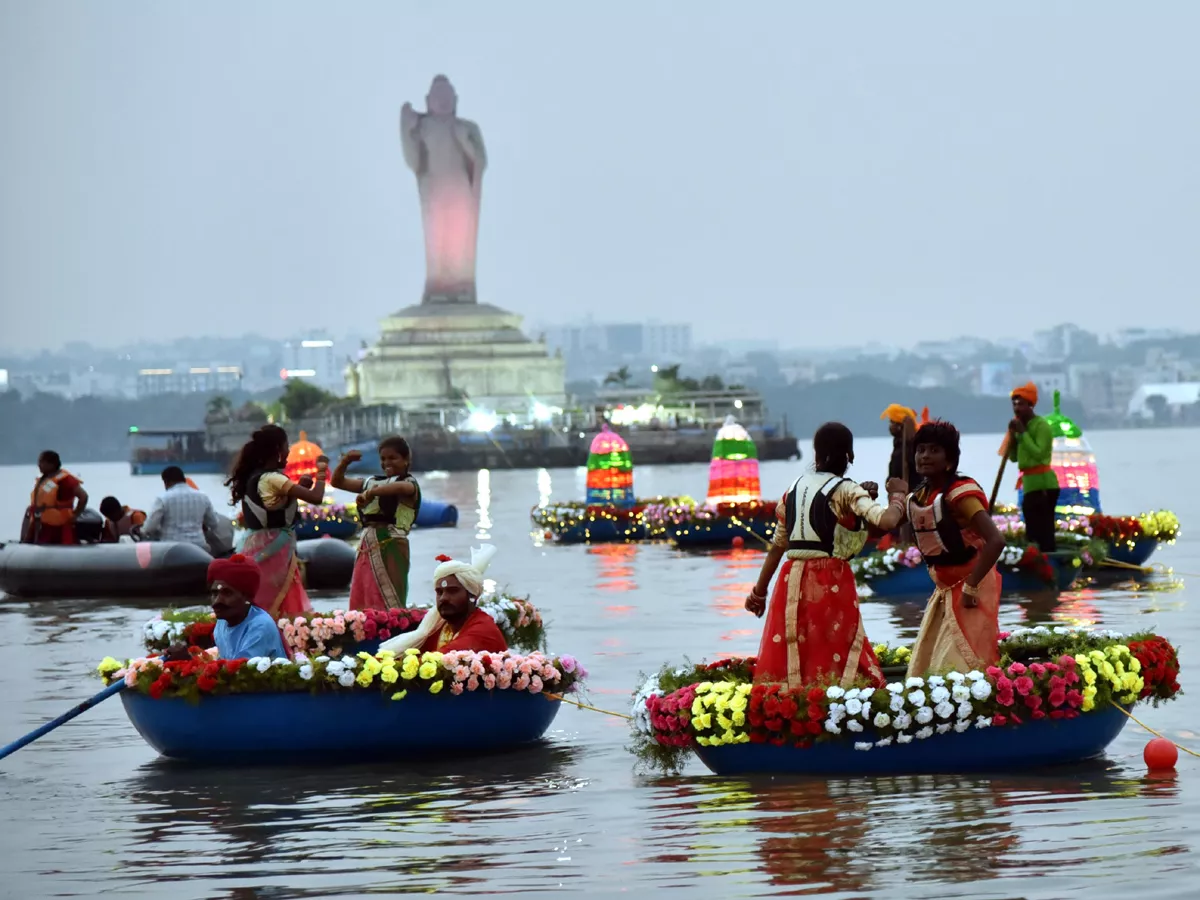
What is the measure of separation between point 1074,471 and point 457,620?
47.0 feet

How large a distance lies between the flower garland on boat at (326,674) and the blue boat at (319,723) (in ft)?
0.22

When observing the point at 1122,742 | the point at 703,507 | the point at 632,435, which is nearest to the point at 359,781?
the point at 1122,742

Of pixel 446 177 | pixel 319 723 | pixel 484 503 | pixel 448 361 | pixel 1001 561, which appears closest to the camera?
pixel 319 723

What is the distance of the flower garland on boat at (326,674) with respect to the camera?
11.5 metres

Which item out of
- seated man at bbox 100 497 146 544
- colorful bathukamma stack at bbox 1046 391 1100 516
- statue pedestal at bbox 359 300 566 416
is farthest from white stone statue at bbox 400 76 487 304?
colorful bathukamma stack at bbox 1046 391 1100 516

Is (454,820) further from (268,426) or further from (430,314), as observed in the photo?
(430,314)

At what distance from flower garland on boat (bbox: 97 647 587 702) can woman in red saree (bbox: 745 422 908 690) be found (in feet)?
5.57

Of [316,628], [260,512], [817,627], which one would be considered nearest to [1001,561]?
[316,628]

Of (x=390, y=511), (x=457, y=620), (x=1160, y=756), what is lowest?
(x=1160, y=756)

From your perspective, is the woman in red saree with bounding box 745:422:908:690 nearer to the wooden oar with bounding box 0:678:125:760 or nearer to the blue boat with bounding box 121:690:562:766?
the blue boat with bounding box 121:690:562:766

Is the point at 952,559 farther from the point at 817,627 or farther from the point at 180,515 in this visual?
the point at 180,515

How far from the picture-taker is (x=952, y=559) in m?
10.5

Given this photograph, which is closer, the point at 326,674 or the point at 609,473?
the point at 326,674

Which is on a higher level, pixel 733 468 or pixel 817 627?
pixel 733 468
